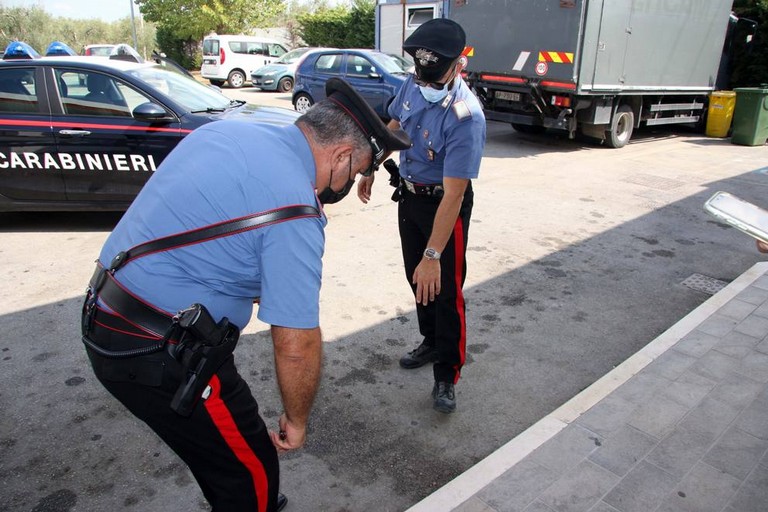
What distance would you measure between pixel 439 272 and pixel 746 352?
2.17m

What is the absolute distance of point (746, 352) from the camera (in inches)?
140

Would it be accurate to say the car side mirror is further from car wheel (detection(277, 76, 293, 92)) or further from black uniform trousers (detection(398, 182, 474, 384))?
car wheel (detection(277, 76, 293, 92))

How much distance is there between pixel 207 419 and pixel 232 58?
22.4 metres

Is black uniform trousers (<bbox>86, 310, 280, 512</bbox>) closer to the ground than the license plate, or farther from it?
closer to the ground

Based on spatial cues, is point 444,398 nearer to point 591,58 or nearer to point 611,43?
point 591,58

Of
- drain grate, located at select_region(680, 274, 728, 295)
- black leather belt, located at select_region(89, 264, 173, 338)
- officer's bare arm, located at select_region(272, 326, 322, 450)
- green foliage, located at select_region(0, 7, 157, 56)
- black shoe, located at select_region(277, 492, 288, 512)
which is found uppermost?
green foliage, located at select_region(0, 7, 157, 56)

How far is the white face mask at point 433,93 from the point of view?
2.80 meters

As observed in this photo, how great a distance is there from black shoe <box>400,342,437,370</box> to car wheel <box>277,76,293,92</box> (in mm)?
17347

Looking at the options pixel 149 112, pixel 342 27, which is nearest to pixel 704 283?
pixel 149 112

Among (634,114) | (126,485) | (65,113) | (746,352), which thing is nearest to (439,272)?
(126,485)

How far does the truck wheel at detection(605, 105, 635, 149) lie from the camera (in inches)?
420

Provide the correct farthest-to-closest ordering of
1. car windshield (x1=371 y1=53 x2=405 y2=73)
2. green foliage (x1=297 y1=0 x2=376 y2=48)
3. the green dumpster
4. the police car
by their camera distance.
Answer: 1. green foliage (x1=297 y1=0 x2=376 y2=48)
2. car windshield (x1=371 y1=53 x2=405 y2=73)
3. the green dumpster
4. the police car

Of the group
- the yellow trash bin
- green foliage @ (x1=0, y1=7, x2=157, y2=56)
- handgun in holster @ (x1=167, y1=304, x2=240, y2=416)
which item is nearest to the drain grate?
handgun in holster @ (x1=167, y1=304, x2=240, y2=416)

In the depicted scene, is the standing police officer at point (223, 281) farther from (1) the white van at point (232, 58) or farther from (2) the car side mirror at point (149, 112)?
(1) the white van at point (232, 58)
